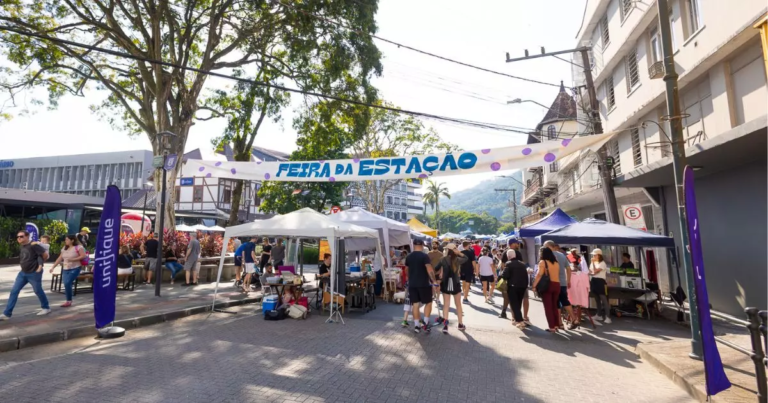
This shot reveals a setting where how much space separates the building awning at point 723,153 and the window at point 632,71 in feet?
16.4

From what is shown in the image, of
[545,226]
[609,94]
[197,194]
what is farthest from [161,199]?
[197,194]

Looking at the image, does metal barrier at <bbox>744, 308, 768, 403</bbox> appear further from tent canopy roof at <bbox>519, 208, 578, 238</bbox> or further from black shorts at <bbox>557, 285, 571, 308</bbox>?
tent canopy roof at <bbox>519, 208, 578, 238</bbox>

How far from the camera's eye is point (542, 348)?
22.4 ft

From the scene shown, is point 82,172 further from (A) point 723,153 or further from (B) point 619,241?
(A) point 723,153

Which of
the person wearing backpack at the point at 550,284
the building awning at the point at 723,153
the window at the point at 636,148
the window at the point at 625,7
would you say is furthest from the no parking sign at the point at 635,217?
the window at the point at 625,7

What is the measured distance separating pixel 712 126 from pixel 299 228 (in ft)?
37.2

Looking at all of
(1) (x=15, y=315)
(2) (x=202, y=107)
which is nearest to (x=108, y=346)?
(1) (x=15, y=315)

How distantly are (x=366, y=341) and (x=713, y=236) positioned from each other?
10.4 metres

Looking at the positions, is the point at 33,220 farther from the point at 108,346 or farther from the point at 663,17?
the point at 663,17

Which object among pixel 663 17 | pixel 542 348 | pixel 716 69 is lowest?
pixel 542 348

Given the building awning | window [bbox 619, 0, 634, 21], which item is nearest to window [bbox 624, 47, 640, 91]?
window [bbox 619, 0, 634, 21]

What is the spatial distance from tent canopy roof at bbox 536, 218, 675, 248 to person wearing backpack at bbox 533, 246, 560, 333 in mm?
1583

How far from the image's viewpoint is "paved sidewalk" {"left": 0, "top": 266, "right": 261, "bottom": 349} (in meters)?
7.13

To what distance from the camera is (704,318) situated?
4348 mm
